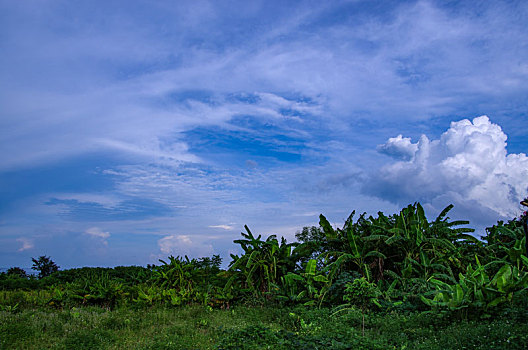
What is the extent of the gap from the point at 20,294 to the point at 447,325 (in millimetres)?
10356

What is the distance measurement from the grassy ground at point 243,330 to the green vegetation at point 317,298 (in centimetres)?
3

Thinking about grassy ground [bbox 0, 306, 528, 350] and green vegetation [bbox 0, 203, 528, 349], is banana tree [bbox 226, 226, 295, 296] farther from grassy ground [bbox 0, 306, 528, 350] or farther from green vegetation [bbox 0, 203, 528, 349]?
grassy ground [bbox 0, 306, 528, 350]

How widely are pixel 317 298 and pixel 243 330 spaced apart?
3456mm

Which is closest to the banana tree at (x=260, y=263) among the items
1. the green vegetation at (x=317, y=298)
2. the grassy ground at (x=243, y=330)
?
the green vegetation at (x=317, y=298)

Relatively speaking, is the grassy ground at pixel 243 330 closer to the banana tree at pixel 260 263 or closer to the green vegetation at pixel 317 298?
the green vegetation at pixel 317 298

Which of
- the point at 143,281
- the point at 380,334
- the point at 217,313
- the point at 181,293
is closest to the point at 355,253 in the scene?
the point at 380,334

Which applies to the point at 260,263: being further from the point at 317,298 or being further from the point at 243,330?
the point at 243,330

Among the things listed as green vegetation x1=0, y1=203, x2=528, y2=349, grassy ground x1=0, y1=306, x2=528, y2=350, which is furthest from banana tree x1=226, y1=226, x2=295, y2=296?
grassy ground x1=0, y1=306, x2=528, y2=350

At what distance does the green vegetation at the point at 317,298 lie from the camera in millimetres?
6355

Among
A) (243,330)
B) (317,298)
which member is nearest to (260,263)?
(317,298)

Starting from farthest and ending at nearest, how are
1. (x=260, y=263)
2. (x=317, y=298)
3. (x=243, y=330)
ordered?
1. (x=260, y=263)
2. (x=317, y=298)
3. (x=243, y=330)

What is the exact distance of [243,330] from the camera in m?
6.41

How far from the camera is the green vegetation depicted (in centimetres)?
636

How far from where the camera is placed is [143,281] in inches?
482
